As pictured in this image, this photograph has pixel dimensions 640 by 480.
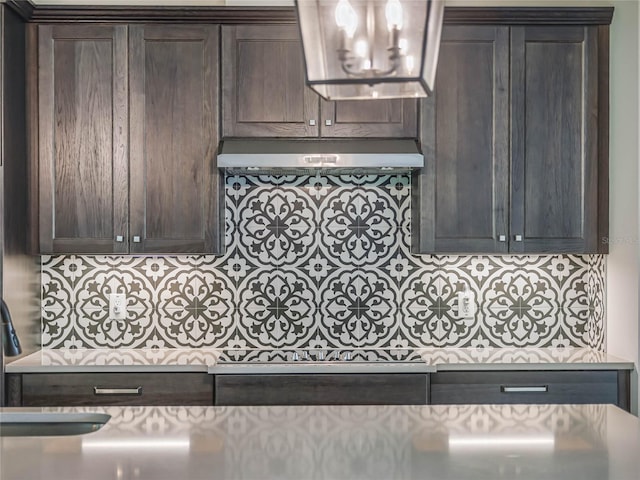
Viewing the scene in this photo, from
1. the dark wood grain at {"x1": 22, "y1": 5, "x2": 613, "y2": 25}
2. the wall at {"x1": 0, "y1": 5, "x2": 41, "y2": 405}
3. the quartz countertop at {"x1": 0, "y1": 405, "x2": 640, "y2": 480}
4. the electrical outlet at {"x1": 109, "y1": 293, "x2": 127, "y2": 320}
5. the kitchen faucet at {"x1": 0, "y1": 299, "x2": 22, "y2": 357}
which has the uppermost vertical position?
the dark wood grain at {"x1": 22, "y1": 5, "x2": 613, "y2": 25}

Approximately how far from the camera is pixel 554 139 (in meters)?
3.16

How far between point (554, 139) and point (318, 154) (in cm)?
110

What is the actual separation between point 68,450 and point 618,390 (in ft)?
7.80

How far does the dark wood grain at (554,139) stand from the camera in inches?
124

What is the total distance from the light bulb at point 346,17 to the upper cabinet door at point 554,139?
189 cm

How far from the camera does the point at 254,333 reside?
347 centimetres

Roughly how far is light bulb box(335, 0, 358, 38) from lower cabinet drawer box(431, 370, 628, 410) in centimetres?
189

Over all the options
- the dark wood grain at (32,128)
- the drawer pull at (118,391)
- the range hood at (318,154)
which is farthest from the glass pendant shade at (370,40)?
the dark wood grain at (32,128)

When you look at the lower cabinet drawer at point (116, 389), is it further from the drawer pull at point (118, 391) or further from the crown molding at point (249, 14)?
the crown molding at point (249, 14)

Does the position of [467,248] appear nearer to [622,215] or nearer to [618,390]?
[622,215]

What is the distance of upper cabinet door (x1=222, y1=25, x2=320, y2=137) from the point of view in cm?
315

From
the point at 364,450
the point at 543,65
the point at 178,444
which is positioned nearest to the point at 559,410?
the point at 364,450

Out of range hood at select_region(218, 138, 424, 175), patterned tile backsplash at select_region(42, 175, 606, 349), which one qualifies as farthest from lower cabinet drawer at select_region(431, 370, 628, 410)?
range hood at select_region(218, 138, 424, 175)

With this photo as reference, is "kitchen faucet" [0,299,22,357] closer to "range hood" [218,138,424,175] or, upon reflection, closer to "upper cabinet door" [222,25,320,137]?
"range hood" [218,138,424,175]
